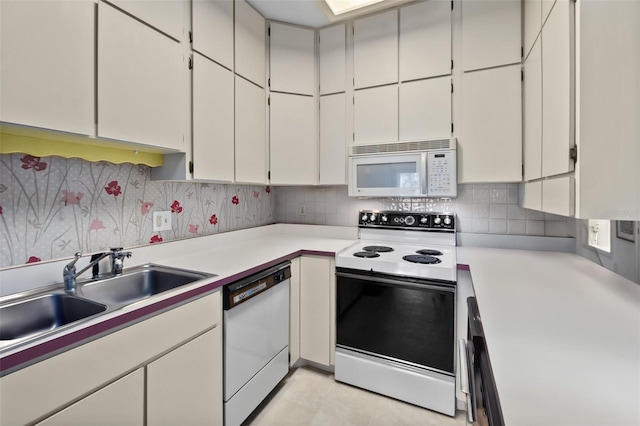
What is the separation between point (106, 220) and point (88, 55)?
0.79 metres

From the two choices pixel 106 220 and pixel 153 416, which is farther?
pixel 106 220

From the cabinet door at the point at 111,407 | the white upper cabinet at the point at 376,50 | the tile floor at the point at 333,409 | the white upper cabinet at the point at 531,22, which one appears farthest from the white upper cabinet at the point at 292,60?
the tile floor at the point at 333,409

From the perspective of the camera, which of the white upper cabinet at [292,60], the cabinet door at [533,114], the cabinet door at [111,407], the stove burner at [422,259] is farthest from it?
the white upper cabinet at [292,60]

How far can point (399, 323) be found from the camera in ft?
5.69

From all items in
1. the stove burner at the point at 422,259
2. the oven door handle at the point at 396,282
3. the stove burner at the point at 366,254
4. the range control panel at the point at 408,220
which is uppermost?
the range control panel at the point at 408,220

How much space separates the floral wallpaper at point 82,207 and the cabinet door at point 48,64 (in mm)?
347

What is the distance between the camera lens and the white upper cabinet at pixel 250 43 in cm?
195

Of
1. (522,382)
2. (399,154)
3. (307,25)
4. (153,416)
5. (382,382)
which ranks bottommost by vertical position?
(382,382)

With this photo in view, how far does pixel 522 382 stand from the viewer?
1.91 feet

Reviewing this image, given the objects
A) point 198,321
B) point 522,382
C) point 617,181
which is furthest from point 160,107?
point 617,181

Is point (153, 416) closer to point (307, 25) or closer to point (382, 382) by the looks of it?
point (382, 382)

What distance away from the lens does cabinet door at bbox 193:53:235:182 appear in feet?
5.37

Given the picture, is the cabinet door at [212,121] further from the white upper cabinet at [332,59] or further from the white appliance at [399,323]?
the white appliance at [399,323]

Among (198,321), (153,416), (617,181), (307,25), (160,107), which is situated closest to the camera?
(617,181)
